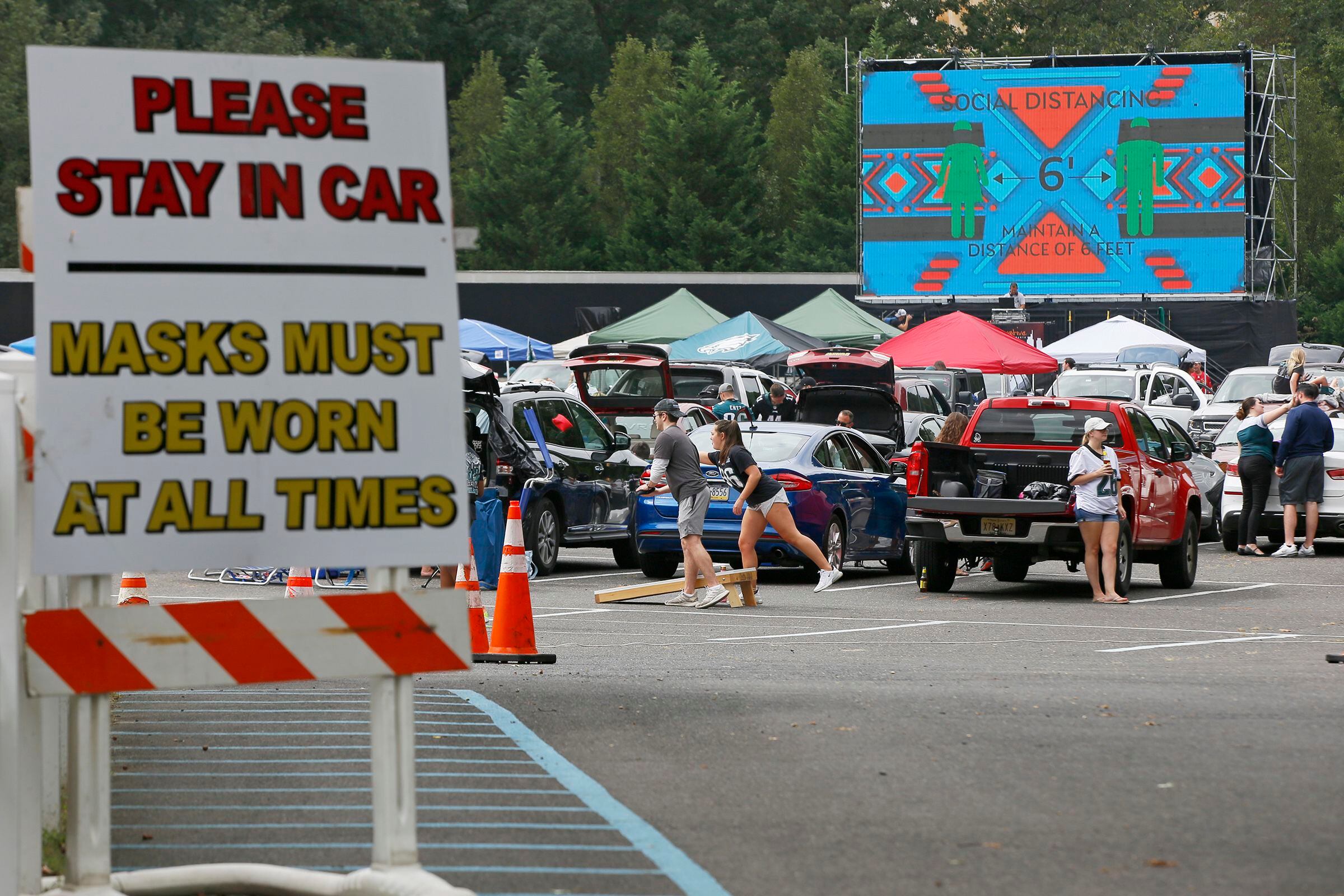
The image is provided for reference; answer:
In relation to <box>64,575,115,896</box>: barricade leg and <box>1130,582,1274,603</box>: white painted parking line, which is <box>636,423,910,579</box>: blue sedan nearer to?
<box>1130,582,1274,603</box>: white painted parking line

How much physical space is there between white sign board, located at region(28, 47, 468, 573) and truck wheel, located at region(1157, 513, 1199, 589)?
13.9 meters

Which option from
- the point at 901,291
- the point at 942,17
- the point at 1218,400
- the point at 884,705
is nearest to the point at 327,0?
the point at 942,17

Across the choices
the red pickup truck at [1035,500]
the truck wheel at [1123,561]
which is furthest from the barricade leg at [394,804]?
the truck wheel at [1123,561]

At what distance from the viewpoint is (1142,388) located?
33.6m

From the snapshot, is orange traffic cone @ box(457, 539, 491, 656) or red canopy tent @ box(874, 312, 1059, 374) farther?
red canopy tent @ box(874, 312, 1059, 374)

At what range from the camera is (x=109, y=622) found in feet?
18.5

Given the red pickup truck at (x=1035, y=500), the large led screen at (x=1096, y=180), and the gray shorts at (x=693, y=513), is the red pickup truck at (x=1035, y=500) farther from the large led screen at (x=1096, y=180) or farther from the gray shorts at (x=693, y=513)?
the large led screen at (x=1096, y=180)

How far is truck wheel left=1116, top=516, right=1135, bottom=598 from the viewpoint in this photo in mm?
17672

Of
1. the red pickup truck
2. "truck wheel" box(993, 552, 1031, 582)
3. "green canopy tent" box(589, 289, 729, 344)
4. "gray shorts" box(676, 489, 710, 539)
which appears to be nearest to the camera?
"gray shorts" box(676, 489, 710, 539)

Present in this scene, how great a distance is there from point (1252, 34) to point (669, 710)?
285 ft

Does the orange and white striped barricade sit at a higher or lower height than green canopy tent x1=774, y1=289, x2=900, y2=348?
lower

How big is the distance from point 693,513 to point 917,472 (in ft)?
7.40

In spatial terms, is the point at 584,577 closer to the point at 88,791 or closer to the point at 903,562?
the point at 903,562

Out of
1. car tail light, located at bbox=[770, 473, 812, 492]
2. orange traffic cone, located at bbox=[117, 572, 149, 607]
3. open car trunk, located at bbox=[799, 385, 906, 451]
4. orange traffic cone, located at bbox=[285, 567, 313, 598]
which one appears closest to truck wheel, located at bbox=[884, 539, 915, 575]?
car tail light, located at bbox=[770, 473, 812, 492]
